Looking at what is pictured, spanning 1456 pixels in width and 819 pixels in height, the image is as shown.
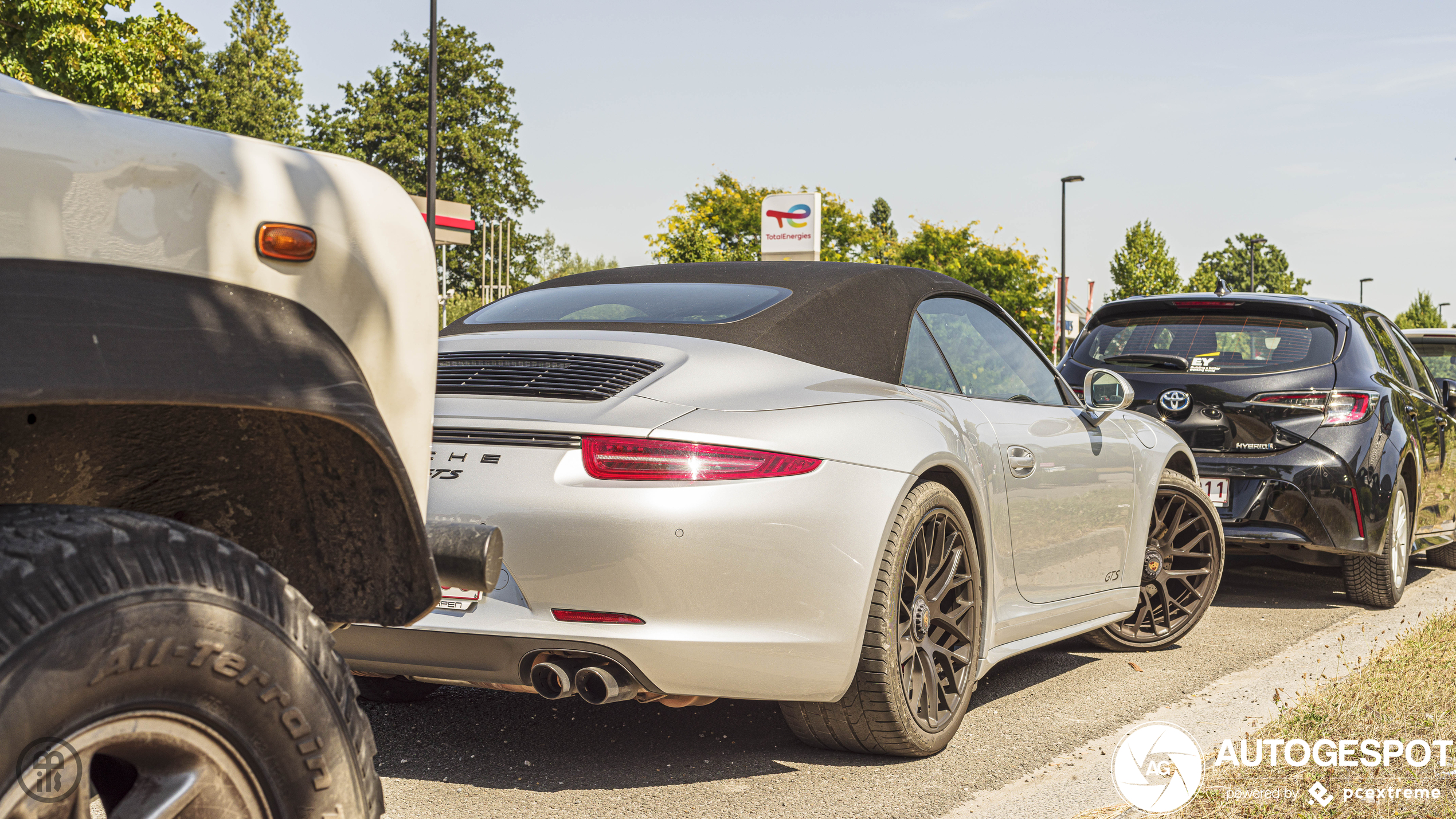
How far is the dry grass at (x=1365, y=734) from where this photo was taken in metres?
3.34

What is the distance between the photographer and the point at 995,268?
38312 mm

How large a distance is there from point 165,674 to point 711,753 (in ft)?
8.62

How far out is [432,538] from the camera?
2.46 meters

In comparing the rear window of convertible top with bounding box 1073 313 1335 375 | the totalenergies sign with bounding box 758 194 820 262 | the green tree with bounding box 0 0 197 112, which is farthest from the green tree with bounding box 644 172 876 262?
the rear window of convertible top with bounding box 1073 313 1335 375

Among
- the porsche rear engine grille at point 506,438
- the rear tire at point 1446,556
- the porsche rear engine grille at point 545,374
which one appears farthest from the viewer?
the rear tire at point 1446,556

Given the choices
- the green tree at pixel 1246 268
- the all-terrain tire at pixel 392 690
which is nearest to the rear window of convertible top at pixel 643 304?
the all-terrain tire at pixel 392 690

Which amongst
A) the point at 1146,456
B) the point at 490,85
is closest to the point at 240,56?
the point at 490,85

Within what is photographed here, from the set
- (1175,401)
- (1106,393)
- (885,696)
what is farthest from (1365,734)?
(1175,401)

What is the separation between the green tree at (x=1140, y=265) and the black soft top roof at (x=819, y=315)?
54.2 m

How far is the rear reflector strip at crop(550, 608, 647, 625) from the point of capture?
325 cm

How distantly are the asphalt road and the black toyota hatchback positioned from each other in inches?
60.8

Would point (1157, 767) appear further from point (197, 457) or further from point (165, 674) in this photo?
point (165, 674)

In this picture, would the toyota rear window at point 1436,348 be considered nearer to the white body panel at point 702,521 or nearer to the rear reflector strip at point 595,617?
the white body panel at point 702,521

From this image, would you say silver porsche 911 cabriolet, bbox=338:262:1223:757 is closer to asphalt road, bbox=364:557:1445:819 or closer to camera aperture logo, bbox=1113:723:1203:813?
asphalt road, bbox=364:557:1445:819
